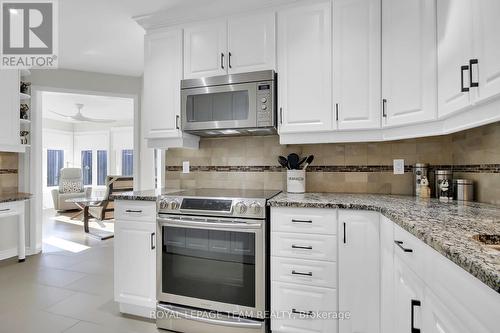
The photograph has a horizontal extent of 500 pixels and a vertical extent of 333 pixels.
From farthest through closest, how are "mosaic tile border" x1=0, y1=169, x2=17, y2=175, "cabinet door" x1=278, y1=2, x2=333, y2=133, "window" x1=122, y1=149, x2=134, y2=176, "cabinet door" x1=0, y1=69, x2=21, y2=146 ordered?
"window" x1=122, y1=149, x2=134, y2=176 → "mosaic tile border" x1=0, y1=169, x2=17, y2=175 → "cabinet door" x1=0, y1=69, x2=21, y2=146 → "cabinet door" x1=278, y1=2, x2=333, y2=133

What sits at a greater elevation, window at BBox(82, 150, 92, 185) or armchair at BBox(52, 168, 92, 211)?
window at BBox(82, 150, 92, 185)

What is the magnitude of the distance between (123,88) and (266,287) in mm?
3425

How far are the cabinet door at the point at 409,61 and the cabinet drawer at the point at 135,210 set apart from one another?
1792 mm

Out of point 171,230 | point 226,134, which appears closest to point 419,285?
point 171,230

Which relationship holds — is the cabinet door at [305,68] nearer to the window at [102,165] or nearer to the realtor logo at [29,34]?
the realtor logo at [29,34]

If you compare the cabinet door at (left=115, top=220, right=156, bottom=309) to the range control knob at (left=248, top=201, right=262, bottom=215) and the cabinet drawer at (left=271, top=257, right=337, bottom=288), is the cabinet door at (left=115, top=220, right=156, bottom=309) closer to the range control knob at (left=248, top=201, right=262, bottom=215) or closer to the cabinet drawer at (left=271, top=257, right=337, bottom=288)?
the range control knob at (left=248, top=201, right=262, bottom=215)

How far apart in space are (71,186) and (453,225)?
765 centimetres

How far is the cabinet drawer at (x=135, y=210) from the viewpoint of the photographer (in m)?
2.08

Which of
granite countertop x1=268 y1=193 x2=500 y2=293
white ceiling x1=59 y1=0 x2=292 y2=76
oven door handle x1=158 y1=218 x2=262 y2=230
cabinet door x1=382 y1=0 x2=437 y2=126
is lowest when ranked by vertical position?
oven door handle x1=158 y1=218 x2=262 y2=230

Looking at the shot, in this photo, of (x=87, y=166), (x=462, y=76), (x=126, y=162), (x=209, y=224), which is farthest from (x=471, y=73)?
Result: (x=87, y=166)

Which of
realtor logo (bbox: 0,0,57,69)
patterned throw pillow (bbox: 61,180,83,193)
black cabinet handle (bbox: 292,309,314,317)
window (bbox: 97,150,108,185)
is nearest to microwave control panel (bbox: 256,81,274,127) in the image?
black cabinet handle (bbox: 292,309,314,317)

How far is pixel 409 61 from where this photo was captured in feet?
5.63

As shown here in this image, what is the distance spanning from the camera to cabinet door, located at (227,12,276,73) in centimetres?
216

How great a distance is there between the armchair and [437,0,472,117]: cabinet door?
690 cm
